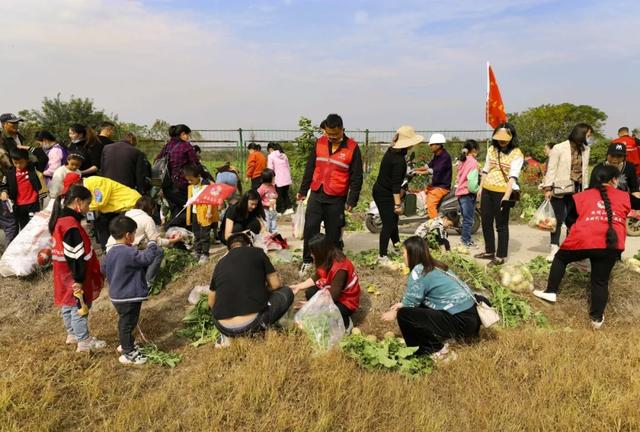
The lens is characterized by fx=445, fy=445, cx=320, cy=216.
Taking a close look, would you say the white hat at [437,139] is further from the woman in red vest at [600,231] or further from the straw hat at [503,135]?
the woman in red vest at [600,231]

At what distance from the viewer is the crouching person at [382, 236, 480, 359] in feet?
12.1

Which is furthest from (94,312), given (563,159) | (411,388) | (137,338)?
(563,159)

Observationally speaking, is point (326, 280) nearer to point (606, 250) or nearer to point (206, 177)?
point (606, 250)

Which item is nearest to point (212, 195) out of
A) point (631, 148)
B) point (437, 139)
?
point (437, 139)

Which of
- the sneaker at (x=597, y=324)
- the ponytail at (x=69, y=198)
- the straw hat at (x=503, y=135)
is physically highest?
the straw hat at (x=503, y=135)

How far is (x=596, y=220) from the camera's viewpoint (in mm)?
4316

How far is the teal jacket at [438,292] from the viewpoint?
371 cm

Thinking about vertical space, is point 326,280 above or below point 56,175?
below

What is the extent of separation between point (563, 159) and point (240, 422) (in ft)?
16.8

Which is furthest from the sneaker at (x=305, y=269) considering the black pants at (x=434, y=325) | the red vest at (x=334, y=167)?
the black pants at (x=434, y=325)

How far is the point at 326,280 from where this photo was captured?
166 inches

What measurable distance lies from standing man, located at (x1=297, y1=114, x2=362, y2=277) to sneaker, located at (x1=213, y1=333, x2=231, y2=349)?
1.58m

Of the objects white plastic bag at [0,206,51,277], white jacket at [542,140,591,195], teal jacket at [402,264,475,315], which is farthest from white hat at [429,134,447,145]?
white plastic bag at [0,206,51,277]

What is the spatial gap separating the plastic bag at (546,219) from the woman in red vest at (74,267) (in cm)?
505
